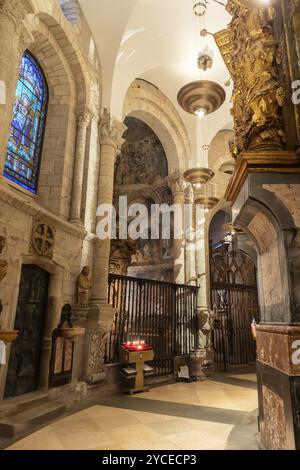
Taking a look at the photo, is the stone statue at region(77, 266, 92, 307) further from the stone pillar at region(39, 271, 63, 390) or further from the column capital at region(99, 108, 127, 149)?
the column capital at region(99, 108, 127, 149)

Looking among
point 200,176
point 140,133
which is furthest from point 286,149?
point 140,133

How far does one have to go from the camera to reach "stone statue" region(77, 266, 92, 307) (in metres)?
6.29

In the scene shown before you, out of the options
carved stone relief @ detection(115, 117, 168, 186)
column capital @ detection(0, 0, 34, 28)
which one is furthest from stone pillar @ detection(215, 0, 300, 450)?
carved stone relief @ detection(115, 117, 168, 186)

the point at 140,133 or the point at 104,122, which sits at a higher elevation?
the point at 140,133

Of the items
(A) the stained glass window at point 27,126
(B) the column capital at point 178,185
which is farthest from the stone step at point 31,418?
(B) the column capital at point 178,185

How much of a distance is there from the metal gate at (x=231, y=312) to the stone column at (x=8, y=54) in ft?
30.6

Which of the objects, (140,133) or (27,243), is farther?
(140,133)

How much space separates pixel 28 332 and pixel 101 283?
6.27ft

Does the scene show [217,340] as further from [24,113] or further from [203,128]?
[24,113]

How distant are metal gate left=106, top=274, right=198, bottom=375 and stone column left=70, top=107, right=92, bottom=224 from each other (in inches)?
84.6

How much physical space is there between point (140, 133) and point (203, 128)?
8.86 feet

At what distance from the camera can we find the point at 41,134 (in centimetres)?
690

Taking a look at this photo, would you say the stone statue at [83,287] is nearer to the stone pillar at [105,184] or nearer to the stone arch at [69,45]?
the stone pillar at [105,184]

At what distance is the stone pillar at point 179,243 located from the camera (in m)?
11.1
